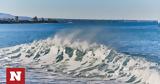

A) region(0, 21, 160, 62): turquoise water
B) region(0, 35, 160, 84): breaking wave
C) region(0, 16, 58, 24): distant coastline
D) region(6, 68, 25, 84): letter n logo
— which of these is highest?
region(0, 16, 58, 24): distant coastline

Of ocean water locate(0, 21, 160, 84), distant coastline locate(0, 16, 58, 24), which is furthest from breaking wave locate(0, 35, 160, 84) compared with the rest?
distant coastline locate(0, 16, 58, 24)

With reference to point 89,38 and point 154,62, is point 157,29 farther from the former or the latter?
point 89,38

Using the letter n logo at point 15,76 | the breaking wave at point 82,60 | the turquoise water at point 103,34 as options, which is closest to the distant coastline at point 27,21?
the turquoise water at point 103,34

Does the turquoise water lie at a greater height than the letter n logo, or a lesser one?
greater

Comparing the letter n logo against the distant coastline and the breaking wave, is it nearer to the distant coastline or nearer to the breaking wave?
the breaking wave

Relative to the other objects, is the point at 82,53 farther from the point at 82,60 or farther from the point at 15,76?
the point at 15,76

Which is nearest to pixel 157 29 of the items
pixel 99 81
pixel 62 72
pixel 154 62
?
pixel 154 62

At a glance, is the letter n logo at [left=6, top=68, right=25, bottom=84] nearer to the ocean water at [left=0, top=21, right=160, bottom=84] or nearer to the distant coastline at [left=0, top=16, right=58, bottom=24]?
the ocean water at [left=0, top=21, right=160, bottom=84]
